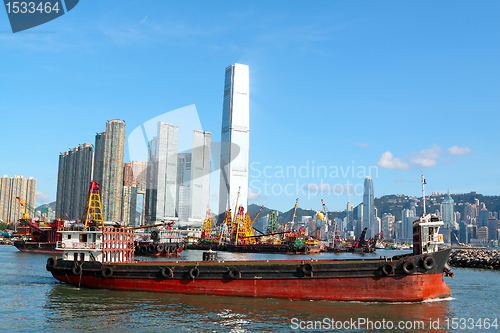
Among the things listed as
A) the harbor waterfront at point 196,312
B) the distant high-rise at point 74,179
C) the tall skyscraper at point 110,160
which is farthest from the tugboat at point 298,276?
the distant high-rise at point 74,179

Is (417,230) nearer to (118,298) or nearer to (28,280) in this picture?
(118,298)

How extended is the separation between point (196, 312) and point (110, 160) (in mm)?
150425

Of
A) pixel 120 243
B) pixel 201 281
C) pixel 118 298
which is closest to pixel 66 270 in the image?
pixel 120 243

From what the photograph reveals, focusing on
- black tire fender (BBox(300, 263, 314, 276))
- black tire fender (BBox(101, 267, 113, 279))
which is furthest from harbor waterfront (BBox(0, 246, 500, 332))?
black tire fender (BBox(300, 263, 314, 276))

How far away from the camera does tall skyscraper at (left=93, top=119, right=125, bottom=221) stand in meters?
164

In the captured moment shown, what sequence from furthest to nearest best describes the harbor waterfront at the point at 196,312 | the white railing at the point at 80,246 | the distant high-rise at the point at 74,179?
the distant high-rise at the point at 74,179 < the white railing at the point at 80,246 < the harbor waterfront at the point at 196,312

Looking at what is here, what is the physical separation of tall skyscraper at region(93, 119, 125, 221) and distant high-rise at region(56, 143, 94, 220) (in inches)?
357

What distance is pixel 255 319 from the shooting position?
23469mm

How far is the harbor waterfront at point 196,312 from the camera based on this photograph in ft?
72.3

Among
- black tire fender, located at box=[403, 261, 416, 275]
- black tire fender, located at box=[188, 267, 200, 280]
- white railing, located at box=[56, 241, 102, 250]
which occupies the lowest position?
black tire fender, located at box=[188, 267, 200, 280]

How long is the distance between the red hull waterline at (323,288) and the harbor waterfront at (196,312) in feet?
1.48

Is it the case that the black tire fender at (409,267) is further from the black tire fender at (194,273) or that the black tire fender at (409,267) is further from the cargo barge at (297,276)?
the black tire fender at (194,273)

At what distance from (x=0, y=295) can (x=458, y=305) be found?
34162mm

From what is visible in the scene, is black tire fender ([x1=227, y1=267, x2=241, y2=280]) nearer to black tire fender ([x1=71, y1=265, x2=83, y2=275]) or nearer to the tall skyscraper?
black tire fender ([x1=71, y1=265, x2=83, y2=275])
